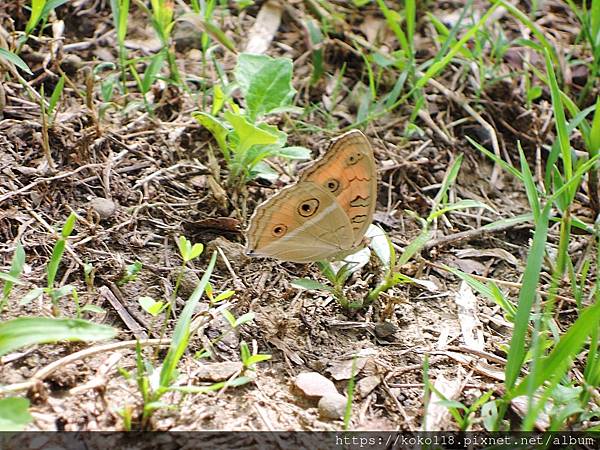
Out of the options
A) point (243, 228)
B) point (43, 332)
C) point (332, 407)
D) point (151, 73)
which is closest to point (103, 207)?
point (243, 228)

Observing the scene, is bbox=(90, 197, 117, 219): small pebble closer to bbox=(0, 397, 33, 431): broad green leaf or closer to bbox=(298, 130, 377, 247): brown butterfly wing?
bbox=(298, 130, 377, 247): brown butterfly wing

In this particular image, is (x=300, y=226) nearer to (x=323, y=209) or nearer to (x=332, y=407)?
(x=323, y=209)

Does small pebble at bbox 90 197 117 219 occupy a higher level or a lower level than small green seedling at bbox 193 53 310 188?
lower

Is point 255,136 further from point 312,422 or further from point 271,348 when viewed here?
point 312,422

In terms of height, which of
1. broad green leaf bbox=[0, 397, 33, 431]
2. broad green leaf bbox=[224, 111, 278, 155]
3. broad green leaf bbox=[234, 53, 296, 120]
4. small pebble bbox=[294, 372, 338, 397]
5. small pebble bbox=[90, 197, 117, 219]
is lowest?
small pebble bbox=[294, 372, 338, 397]

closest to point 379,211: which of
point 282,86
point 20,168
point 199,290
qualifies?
point 282,86

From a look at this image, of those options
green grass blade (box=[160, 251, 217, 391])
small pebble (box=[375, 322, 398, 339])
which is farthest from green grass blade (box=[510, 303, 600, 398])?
green grass blade (box=[160, 251, 217, 391])
